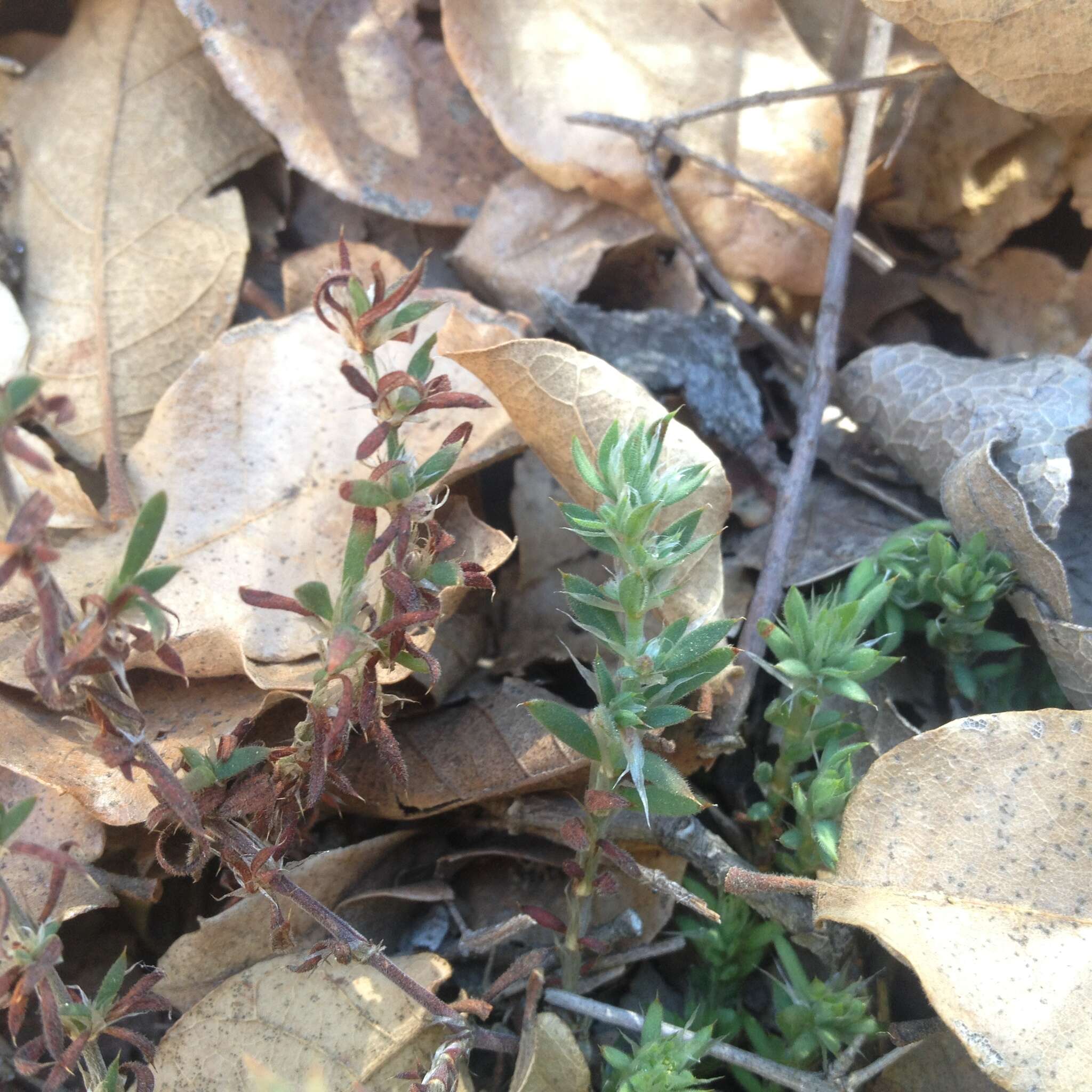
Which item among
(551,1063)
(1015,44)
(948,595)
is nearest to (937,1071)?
(551,1063)

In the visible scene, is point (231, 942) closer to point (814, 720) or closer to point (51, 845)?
point (51, 845)

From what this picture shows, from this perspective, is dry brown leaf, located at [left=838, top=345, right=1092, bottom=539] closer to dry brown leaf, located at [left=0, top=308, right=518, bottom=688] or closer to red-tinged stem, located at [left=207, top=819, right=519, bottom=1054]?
dry brown leaf, located at [left=0, top=308, right=518, bottom=688]

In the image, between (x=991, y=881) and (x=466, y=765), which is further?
(x=466, y=765)

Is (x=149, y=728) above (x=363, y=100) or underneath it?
underneath

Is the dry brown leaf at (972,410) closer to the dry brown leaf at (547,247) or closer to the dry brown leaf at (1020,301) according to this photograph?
the dry brown leaf at (1020,301)

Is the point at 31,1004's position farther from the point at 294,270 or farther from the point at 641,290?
the point at 641,290

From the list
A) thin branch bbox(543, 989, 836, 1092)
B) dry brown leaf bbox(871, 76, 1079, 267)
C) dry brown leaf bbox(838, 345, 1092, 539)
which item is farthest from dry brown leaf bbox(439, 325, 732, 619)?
dry brown leaf bbox(871, 76, 1079, 267)

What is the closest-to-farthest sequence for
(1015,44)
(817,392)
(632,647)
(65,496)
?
(632,647) → (65,496) → (1015,44) → (817,392)
